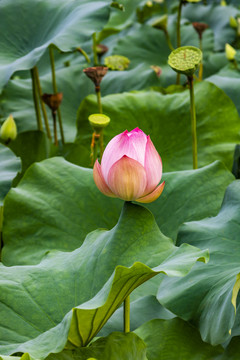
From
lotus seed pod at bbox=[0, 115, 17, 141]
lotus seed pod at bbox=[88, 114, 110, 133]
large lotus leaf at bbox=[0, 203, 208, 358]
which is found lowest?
lotus seed pod at bbox=[0, 115, 17, 141]

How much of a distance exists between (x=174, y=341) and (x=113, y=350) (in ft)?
0.42

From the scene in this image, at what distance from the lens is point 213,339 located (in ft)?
2.57

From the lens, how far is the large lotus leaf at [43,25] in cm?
130

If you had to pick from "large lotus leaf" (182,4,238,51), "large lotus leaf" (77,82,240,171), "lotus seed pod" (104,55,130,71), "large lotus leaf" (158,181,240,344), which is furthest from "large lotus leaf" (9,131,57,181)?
"large lotus leaf" (182,4,238,51)

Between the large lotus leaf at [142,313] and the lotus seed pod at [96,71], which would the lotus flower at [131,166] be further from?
the lotus seed pod at [96,71]

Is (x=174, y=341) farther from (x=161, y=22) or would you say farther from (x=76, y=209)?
(x=161, y=22)

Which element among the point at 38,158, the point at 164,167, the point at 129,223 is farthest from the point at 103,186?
the point at 38,158

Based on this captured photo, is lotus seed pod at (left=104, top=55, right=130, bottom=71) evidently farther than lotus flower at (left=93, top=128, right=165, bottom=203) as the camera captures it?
Yes

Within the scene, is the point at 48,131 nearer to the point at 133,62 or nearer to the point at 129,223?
the point at 133,62

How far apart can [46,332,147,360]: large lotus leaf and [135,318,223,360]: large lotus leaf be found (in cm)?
9

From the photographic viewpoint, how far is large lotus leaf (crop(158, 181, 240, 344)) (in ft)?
2.58

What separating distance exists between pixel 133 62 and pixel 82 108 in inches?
31.1

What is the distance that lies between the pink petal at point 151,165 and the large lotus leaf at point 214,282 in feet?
0.60

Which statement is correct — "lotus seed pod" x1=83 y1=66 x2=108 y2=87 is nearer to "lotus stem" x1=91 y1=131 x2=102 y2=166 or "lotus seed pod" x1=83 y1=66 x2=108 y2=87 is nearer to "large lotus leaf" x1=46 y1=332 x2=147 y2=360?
"lotus stem" x1=91 y1=131 x2=102 y2=166
